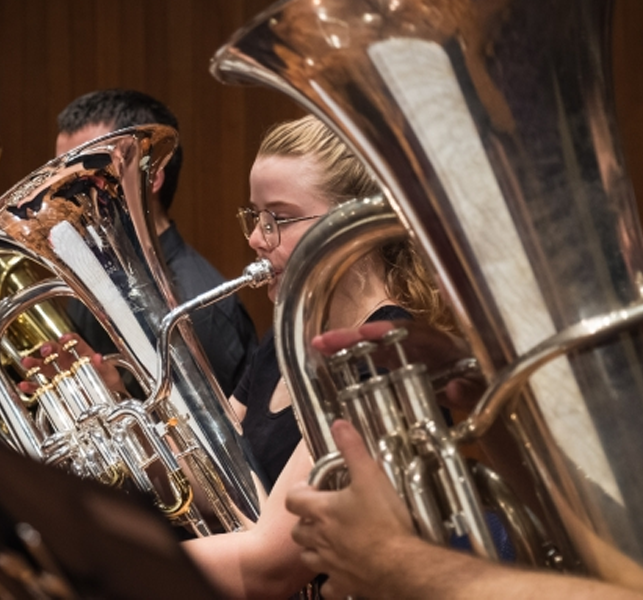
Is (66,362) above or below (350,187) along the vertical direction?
below

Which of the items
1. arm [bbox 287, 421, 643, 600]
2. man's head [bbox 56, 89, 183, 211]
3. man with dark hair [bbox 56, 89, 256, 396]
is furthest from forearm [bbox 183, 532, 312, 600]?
man's head [bbox 56, 89, 183, 211]

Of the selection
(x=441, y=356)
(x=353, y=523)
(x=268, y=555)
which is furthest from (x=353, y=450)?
(x=268, y=555)

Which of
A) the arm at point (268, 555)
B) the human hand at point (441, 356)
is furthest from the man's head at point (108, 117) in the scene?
the human hand at point (441, 356)

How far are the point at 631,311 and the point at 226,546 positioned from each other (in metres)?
0.59

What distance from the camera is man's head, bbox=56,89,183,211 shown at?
2090 millimetres

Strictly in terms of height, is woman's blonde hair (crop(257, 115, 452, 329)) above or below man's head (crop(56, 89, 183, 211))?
below

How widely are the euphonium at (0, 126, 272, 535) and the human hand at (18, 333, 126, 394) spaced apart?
109mm

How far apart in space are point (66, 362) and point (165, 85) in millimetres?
1464

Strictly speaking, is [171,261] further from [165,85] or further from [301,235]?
[165,85]

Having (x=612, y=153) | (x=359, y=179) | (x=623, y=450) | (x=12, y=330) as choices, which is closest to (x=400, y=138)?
(x=612, y=153)

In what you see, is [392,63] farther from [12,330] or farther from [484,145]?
[12,330]

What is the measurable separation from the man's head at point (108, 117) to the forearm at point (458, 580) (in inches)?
57.9

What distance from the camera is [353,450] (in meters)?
0.79

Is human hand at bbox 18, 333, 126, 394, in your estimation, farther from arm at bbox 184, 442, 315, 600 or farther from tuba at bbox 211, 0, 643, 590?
tuba at bbox 211, 0, 643, 590
